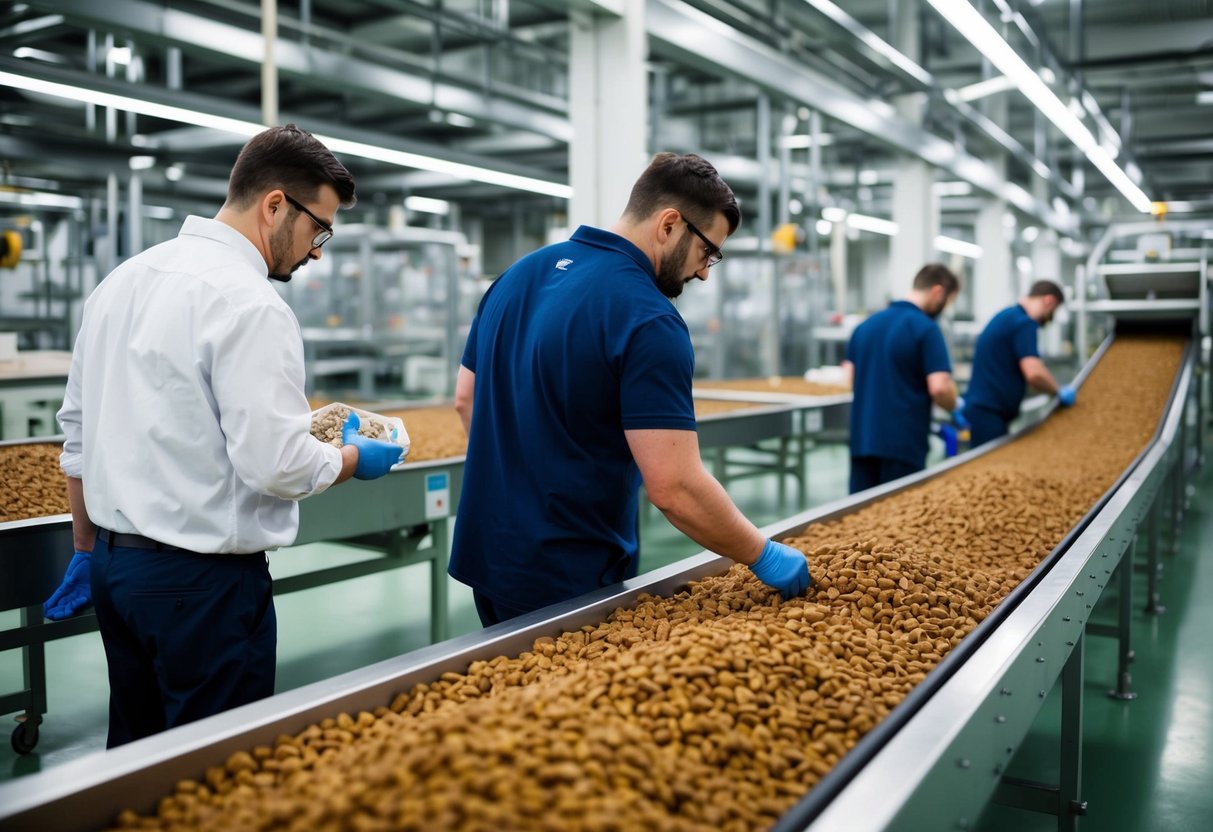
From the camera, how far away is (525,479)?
5.80 ft

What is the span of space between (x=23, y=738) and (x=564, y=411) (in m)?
2.13

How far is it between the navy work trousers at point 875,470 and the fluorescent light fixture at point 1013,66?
76.5 inches

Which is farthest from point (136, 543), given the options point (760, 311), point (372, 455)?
point (760, 311)

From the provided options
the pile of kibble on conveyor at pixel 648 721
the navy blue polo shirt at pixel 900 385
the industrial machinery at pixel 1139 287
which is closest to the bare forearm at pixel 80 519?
the pile of kibble on conveyor at pixel 648 721

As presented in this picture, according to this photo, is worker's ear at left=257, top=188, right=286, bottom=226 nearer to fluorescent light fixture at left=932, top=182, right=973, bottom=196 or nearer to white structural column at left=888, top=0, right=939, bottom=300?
white structural column at left=888, top=0, right=939, bottom=300

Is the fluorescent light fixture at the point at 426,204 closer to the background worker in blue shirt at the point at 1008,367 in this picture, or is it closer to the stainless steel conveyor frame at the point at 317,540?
the background worker in blue shirt at the point at 1008,367

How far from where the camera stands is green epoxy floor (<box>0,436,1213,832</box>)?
2531 millimetres

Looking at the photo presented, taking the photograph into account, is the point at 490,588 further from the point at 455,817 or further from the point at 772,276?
the point at 772,276

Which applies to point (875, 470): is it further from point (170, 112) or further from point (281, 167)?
point (170, 112)

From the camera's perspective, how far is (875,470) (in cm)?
418

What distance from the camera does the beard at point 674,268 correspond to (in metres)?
1.79

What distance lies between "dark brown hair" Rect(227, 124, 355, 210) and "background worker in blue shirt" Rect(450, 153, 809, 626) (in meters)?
0.40

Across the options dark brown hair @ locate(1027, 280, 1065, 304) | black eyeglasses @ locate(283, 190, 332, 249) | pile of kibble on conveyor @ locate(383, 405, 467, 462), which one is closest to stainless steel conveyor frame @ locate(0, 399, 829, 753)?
pile of kibble on conveyor @ locate(383, 405, 467, 462)

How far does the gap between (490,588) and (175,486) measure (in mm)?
593
